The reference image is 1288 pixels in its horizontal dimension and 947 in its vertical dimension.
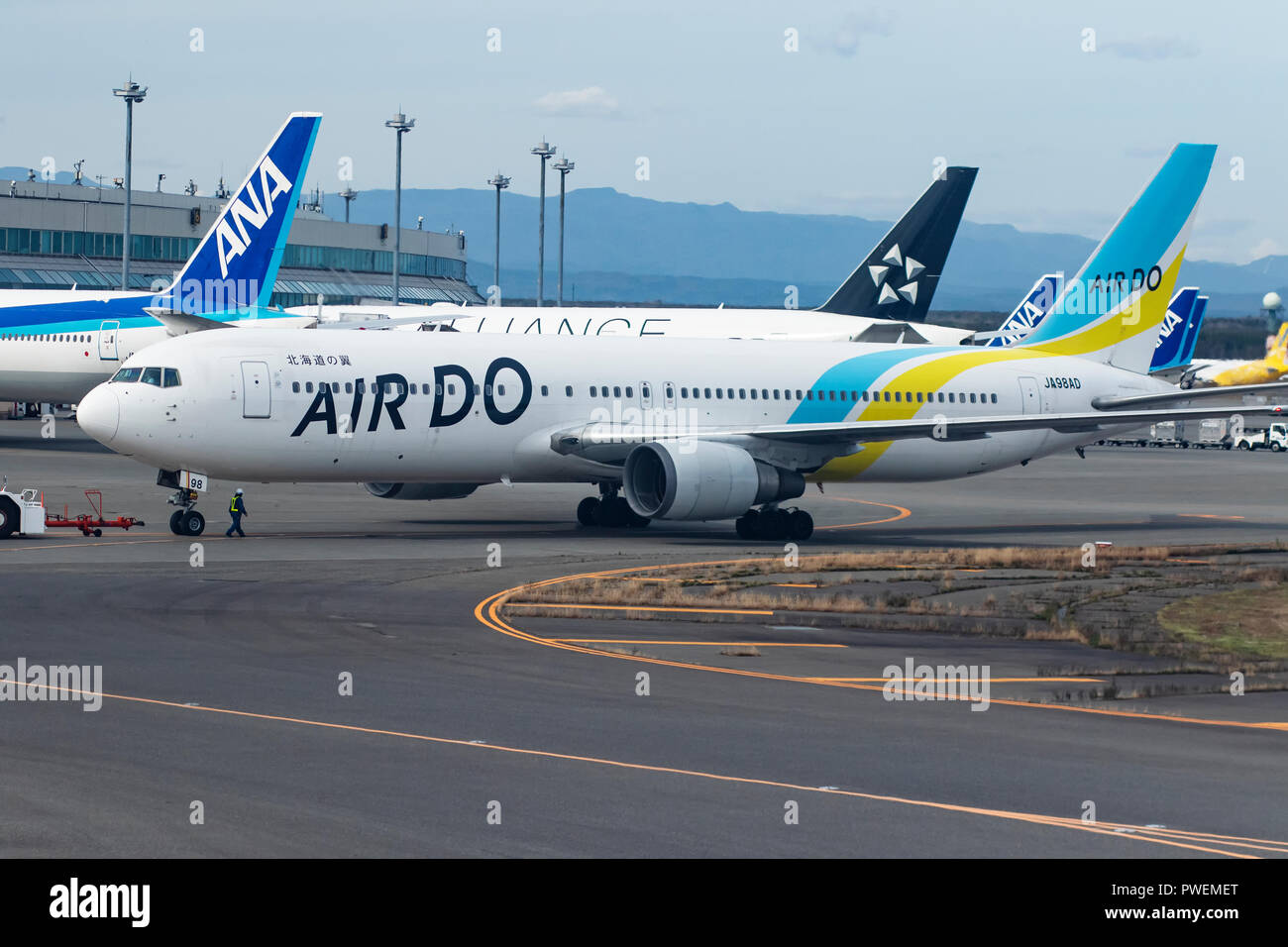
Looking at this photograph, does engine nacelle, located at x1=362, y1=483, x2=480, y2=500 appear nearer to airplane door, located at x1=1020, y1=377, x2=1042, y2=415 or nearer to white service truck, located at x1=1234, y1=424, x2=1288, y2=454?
airplane door, located at x1=1020, y1=377, x2=1042, y2=415

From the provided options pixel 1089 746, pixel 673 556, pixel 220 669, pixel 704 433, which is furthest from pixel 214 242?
pixel 1089 746

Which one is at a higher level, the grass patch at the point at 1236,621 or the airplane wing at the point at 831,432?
the airplane wing at the point at 831,432

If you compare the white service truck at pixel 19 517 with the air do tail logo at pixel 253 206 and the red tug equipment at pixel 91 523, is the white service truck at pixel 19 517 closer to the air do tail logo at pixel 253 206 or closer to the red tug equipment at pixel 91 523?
the red tug equipment at pixel 91 523

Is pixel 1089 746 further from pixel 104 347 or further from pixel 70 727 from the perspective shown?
pixel 104 347

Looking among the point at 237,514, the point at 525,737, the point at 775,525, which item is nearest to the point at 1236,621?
the point at 525,737

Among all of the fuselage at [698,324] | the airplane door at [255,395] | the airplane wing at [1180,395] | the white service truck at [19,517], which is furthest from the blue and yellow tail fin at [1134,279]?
the white service truck at [19,517]

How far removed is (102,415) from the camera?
35.7 meters

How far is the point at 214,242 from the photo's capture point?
190ft

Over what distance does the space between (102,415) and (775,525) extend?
15.6 meters

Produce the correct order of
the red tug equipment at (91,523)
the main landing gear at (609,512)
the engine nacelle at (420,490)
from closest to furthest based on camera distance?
1. the red tug equipment at (91,523)
2. the engine nacelle at (420,490)
3. the main landing gear at (609,512)

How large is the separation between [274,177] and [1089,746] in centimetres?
4569

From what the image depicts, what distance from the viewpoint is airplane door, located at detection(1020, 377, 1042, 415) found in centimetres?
4522

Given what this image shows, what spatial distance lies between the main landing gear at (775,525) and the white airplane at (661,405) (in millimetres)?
53

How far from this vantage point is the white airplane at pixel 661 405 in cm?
3644
